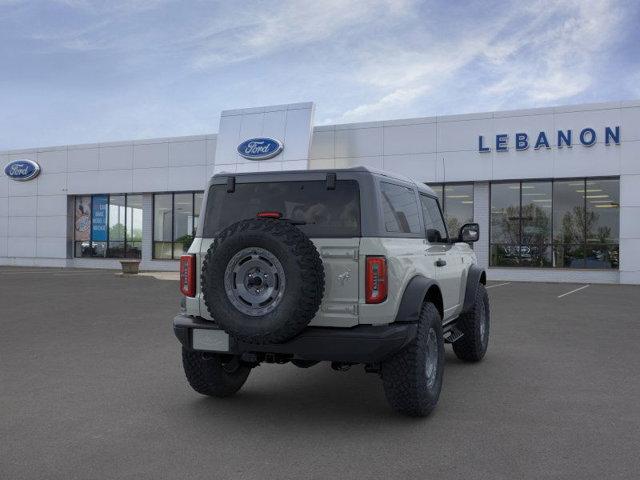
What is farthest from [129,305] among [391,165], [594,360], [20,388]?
[391,165]

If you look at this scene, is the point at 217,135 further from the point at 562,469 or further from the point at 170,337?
the point at 562,469

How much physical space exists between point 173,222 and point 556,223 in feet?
56.0

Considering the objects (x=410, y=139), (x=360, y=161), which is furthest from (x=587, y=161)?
(x=360, y=161)

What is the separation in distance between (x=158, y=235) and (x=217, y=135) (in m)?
5.98

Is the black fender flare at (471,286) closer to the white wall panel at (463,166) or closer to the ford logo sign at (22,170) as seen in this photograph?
the white wall panel at (463,166)

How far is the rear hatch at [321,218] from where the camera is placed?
4.59 metres

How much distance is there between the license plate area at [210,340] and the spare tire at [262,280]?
8.4 inches

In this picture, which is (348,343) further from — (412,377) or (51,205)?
(51,205)

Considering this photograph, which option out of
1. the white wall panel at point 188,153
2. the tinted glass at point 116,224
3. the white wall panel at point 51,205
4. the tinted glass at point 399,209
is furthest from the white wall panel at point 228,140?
the tinted glass at point 399,209

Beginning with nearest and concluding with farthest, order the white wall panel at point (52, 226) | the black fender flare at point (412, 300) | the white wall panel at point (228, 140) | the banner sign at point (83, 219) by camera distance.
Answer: the black fender flare at point (412, 300) < the white wall panel at point (228, 140) < the banner sign at point (83, 219) < the white wall panel at point (52, 226)

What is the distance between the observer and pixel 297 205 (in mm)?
4973

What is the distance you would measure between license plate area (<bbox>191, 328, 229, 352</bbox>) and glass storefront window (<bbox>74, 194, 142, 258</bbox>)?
2687cm

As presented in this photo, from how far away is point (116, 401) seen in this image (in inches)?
215

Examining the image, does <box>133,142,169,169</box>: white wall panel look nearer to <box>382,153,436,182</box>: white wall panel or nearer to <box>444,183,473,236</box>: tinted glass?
<box>382,153,436,182</box>: white wall panel
